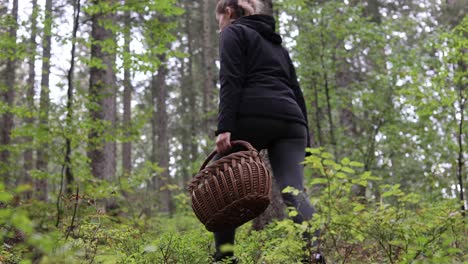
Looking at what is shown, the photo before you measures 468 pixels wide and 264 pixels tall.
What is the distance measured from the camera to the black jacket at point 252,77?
3309mm

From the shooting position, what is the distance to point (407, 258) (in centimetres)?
199

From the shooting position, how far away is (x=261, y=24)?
362 cm

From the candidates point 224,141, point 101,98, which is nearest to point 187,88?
point 101,98

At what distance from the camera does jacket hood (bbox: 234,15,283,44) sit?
360 cm

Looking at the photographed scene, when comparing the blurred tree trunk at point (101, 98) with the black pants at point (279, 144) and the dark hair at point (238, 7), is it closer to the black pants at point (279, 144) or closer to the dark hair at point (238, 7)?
the dark hair at point (238, 7)

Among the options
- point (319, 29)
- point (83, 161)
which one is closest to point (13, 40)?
point (83, 161)

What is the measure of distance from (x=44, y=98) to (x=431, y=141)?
6167mm

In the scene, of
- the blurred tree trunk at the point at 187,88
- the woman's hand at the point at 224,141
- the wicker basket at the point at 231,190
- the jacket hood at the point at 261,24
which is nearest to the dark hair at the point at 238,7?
the jacket hood at the point at 261,24

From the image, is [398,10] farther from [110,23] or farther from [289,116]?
[289,116]

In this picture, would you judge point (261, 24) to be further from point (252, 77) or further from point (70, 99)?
point (70, 99)

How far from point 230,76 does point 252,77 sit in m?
0.18

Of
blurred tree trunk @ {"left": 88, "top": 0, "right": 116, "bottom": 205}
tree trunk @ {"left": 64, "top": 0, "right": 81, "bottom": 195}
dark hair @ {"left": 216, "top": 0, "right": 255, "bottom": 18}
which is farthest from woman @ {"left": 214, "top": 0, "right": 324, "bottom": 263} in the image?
blurred tree trunk @ {"left": 88, "top": 0, "right": 116, "bottom": 205}

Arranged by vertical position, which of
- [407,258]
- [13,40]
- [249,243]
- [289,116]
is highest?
[13,40]

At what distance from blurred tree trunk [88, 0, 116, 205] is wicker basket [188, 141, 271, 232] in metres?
4.69
